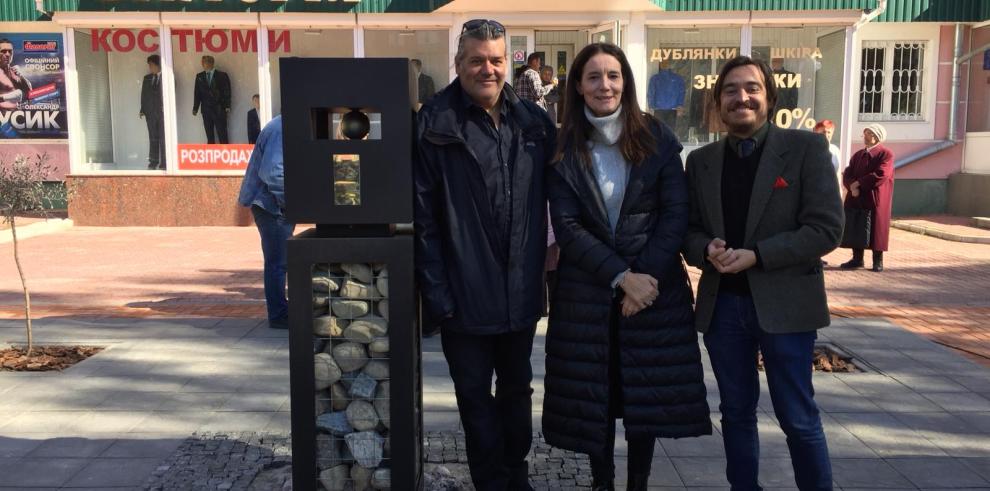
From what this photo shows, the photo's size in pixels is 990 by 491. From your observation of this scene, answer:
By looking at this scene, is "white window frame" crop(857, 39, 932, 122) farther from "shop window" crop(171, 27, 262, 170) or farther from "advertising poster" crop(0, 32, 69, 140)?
"advertising poster" crop(0, 32, 69, 140)

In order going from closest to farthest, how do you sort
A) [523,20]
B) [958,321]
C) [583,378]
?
1. [583,378]
2. [958,321]
3. [523,20]

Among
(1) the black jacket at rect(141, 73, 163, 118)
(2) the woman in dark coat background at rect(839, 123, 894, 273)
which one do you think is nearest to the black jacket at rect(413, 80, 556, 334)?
(2) the woman in dark coat background at rect(839, 123, 894, 273)

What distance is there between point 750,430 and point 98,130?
14.2 meters

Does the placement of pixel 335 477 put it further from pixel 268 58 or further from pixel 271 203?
pixel 268 58

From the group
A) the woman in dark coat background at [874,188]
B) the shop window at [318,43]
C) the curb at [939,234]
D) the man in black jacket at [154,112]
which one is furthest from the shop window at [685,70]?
the man in black jacket at [154,112]

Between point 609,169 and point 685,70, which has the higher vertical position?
point 685,70

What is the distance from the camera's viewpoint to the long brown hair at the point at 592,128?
3102 millimetres

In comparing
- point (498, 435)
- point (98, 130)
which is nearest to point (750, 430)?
point (498, 435)

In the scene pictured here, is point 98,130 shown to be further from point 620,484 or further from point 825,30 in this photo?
point 620,484

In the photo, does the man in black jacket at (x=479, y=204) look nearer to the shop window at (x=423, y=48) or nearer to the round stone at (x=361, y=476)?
the round stone at (x=361, y=476)

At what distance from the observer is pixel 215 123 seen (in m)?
14.5

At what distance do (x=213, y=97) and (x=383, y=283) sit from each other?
12658mm

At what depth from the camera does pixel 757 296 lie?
3031mm

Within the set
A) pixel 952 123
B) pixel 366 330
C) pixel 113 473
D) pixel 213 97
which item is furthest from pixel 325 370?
pixel 952 123
